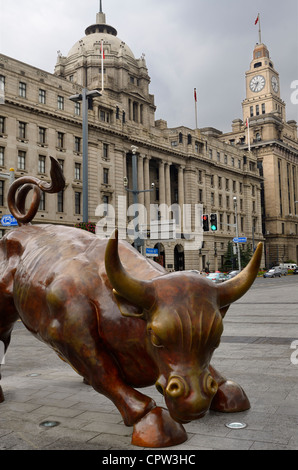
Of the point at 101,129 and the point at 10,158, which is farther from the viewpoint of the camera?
the point at 101,129

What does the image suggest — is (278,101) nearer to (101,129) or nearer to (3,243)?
(101,129)

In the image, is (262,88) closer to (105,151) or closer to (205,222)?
(105,151)

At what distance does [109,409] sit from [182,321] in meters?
2.29

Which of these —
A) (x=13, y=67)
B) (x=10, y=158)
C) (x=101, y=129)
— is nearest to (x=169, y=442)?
(x=10, y=158)

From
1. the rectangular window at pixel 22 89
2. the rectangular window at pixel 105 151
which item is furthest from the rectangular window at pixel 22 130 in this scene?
the rectangular window at pixel 105 151

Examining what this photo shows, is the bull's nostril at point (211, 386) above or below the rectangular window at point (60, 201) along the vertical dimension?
below

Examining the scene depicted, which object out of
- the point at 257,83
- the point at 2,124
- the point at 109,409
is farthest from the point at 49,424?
the point at 257,83

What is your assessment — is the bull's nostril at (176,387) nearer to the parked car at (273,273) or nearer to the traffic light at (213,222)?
the traffic light at (213,222)

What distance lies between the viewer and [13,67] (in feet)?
126

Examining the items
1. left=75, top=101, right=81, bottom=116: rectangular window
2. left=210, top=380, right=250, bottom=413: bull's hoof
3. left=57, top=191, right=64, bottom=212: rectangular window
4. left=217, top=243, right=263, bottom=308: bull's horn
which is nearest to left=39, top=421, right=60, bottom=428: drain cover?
left=210, top=380, right=250, bottom=413: bull's hoof

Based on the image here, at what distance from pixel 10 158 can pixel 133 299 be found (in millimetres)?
37050

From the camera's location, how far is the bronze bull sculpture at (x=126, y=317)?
2910 millimetres

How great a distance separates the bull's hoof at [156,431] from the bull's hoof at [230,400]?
1058 millimetres

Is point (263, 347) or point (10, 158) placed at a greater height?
point (10, 158)
